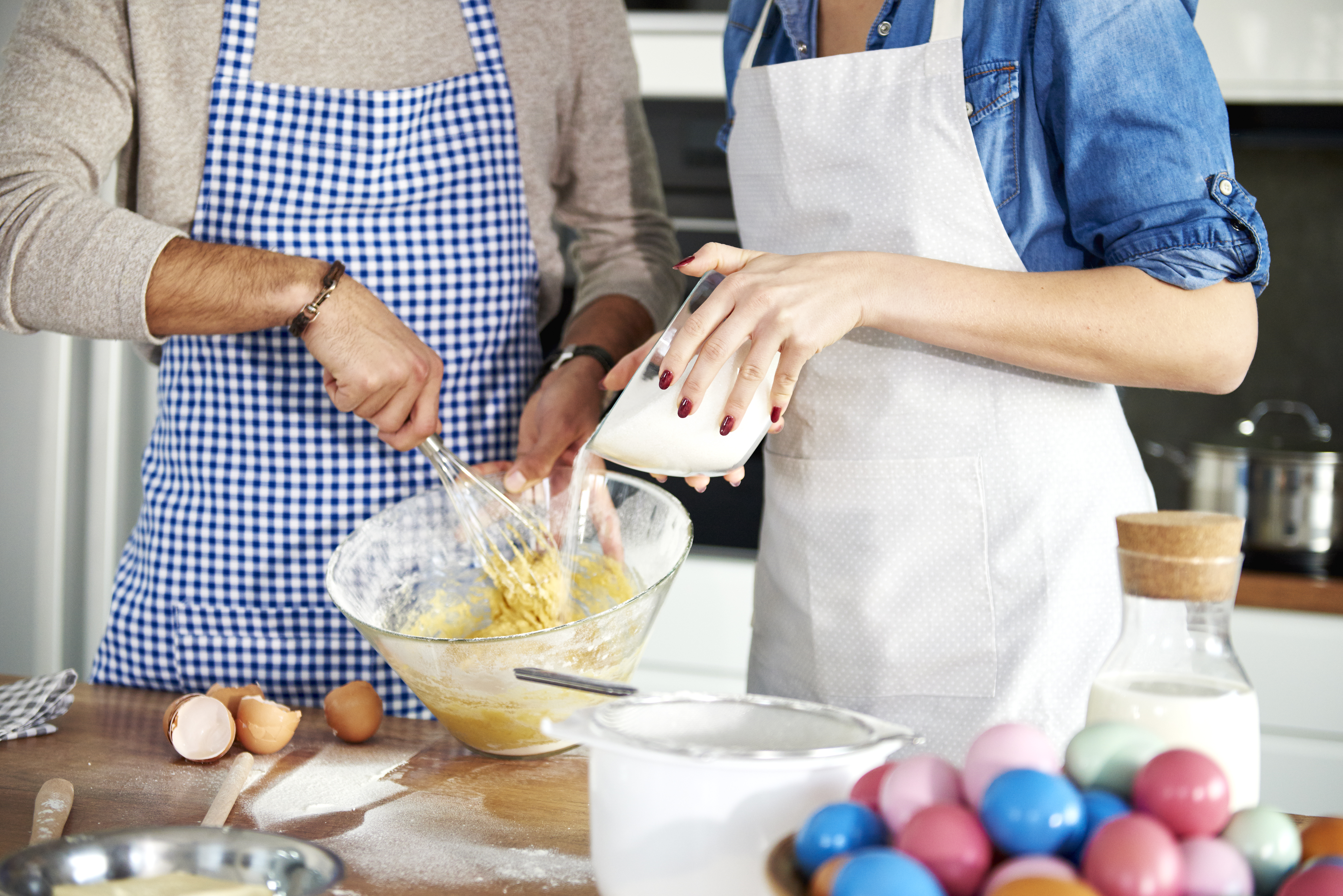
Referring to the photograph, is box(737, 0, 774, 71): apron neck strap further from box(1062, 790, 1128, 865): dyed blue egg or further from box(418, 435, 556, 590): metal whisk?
box(1062, 790, 1128, 865): dyed blue egg

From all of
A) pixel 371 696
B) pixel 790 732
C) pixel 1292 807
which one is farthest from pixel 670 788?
pixel 1292 807

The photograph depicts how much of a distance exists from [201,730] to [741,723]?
464 mm

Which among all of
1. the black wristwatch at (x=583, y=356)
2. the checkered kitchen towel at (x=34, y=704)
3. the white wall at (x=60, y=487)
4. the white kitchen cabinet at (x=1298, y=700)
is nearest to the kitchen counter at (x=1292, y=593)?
the white kitchen cabinet at (x=1298, y=700)

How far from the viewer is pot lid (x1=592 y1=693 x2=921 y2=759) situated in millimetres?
554

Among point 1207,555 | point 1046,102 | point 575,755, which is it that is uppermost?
point 1046,102

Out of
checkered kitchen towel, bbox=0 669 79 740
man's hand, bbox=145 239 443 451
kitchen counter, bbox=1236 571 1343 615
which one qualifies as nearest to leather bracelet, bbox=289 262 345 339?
man's hand, bbox=145 239 443 451

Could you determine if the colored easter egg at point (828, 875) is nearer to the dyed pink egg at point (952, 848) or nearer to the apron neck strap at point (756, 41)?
the dyed pink egg at point (952, 848)

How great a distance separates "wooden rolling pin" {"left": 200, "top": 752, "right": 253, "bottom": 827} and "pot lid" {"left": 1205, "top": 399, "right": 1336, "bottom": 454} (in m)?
1.63

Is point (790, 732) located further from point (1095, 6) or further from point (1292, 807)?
point (1292, 807)

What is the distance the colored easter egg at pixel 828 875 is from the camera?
1.42 feet

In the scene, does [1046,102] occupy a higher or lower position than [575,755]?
higher

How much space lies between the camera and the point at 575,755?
33.9 inches

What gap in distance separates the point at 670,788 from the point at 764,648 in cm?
60

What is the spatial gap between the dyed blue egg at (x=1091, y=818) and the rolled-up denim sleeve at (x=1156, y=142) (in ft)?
1.51
